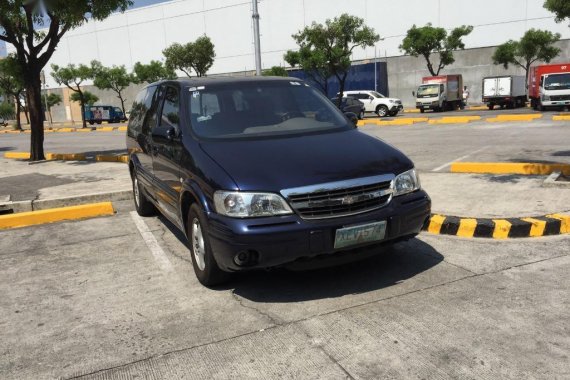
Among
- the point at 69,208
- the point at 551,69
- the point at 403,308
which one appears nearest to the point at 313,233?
the point at 403,308

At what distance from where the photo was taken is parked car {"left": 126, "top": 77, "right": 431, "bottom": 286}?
3.55 meters

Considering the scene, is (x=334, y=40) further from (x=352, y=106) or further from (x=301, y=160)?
(x=301, y=160)

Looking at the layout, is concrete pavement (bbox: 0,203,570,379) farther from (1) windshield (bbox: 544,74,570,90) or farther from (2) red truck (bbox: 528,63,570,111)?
(1) windshield (bbox: 544,74,570,90)

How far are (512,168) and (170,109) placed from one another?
5.73 metres

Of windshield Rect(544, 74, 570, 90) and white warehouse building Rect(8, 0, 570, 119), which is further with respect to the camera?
white warehouse building Rect(8, 0, 570, 119)

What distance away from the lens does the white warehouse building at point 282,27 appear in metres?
39.2

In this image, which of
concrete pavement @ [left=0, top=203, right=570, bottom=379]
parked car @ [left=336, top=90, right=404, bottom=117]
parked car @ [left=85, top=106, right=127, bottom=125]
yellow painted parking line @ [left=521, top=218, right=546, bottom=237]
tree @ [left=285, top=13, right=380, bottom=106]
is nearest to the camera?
concrete pavement @ [left=0, top=203, right=570, bottom=379]

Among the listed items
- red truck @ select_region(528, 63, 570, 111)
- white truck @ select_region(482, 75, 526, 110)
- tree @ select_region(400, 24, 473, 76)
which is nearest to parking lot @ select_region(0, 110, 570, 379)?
red truck @ select_region(528, 63, 570, 111)

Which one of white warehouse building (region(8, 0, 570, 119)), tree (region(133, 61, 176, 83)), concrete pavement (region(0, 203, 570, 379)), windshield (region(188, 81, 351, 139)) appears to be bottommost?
concrete pavement (region(0, 203, 570, 379))

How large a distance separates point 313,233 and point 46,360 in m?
1.89

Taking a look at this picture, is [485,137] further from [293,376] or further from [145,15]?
[145,15]

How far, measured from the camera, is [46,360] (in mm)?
3168

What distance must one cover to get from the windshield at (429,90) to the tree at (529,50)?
8.65m

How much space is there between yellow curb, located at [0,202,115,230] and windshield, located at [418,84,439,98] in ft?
92.3
